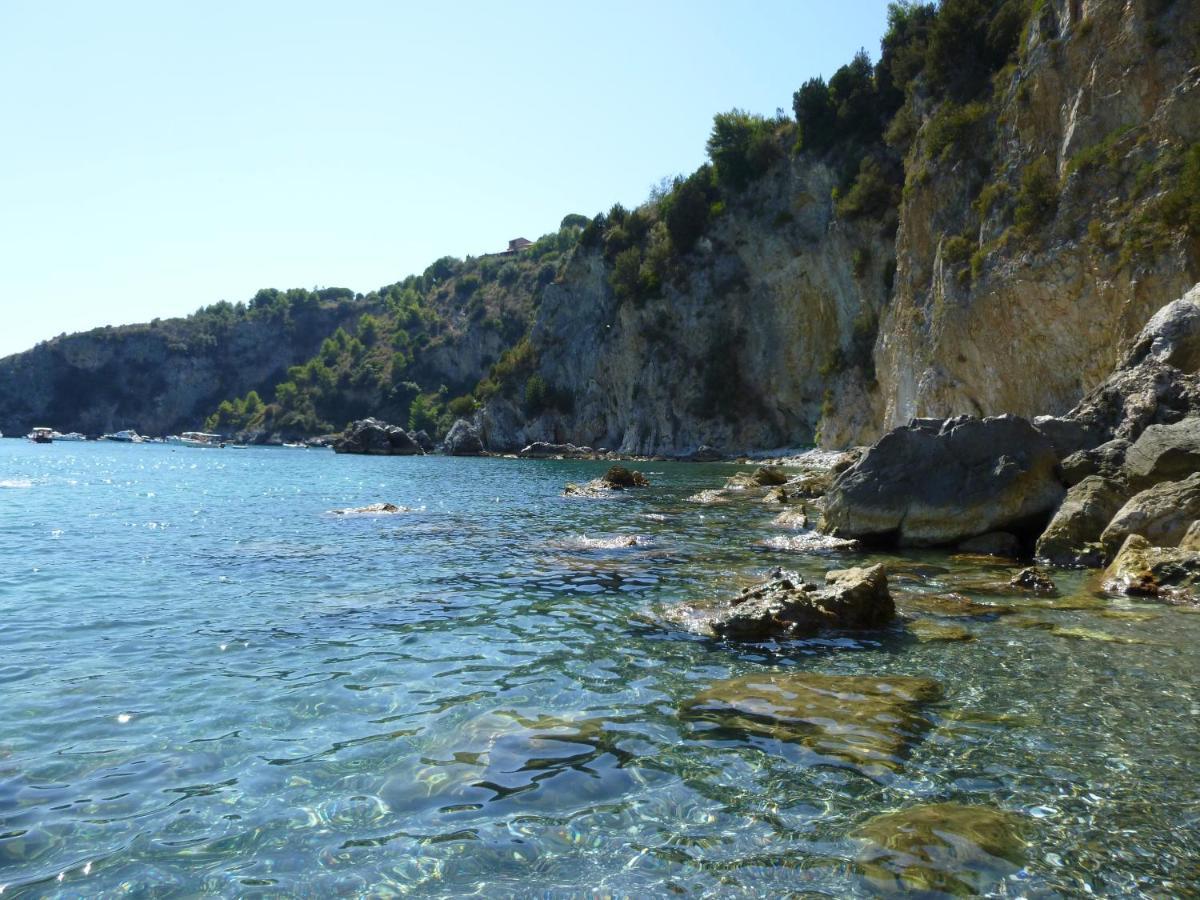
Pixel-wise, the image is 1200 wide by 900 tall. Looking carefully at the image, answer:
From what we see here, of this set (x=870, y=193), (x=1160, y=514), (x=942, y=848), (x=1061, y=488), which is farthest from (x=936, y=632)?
(x=870, y=193)

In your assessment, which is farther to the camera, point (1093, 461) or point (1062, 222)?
point (1062, 222)

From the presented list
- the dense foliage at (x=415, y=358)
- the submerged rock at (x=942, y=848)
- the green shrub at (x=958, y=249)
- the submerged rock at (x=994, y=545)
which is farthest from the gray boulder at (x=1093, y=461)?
the dense foliage at (x=415, y=358)

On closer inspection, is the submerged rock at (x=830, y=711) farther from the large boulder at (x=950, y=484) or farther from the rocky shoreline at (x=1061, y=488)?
the large boulder at (x=950, y=484)

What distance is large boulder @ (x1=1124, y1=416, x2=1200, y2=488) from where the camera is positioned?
42.4 feet

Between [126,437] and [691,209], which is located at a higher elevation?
[691,209]

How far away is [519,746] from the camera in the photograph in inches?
229

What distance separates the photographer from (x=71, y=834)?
15.0ft

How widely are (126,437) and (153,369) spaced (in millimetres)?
22981

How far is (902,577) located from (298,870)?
35.0ft

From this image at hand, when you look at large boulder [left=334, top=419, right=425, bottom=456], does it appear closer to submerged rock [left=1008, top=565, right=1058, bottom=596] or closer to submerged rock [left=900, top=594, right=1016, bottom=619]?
submerged rock [left=1008, top=565, right=1058, bottom=596]

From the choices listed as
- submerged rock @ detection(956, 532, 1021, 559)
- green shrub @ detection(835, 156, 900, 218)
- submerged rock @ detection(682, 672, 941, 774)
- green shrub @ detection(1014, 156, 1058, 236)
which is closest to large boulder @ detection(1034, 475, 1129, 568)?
submerged rock @ detection(956, 532, 1021, 559)

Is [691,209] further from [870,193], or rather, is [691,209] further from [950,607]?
[950,607]

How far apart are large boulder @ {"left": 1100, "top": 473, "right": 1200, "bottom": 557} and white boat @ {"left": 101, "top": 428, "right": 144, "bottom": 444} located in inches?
5946

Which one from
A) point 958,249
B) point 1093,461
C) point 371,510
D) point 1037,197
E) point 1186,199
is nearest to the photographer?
point 1093,461
